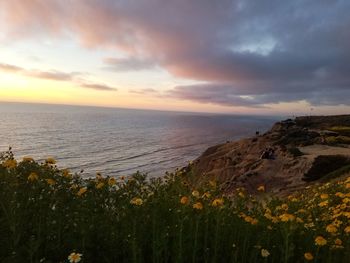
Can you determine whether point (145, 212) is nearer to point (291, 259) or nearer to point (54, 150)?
point (291, 259)

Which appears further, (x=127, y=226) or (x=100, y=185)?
(x=100, y=185)

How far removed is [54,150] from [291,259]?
205ft

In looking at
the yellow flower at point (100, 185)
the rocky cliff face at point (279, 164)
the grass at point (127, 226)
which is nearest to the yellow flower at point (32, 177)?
the grass at point (127, 226)

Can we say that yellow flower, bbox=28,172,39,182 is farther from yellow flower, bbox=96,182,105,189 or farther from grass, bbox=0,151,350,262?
yellow flower, bbox=96,182,105,189

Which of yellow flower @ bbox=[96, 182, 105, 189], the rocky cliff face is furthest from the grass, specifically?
the rocky cliff face

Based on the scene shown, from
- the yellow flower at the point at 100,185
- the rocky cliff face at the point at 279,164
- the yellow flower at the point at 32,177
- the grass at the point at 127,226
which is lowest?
the rocky cliff face at the point at 279,164

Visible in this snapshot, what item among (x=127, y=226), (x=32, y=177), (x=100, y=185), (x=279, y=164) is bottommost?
(x=279, y=164)

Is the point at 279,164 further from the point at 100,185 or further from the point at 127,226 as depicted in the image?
the point at 127,226

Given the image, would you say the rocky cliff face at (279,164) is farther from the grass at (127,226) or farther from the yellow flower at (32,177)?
the yellow flower at (32,177)

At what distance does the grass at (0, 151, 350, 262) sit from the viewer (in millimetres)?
5206

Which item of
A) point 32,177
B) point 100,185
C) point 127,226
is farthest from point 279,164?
point 32,177

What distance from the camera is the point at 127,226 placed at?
18.4 feet

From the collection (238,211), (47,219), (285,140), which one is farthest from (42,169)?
(285,140)

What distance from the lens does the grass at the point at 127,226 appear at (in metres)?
5.21
